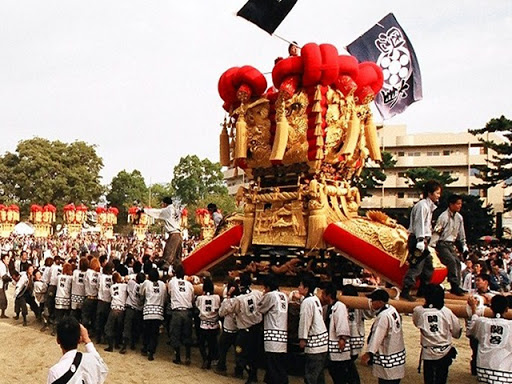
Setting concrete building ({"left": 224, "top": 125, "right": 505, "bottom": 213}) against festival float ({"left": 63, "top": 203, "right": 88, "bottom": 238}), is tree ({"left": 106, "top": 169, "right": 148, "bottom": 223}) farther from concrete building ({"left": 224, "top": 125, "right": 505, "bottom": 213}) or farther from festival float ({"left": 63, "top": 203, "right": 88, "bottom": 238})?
festival float ({"left": 63, "top": 203, "right": 88, "bottom": 238})

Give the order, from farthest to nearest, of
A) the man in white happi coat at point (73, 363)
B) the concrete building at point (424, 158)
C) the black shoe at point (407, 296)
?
the concrete building at point (424, 158) < the black shoe at point (407, 296) < the man in white happi coat at point (73, 363)

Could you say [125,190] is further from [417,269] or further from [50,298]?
[417,269]

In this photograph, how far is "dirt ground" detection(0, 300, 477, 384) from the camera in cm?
838

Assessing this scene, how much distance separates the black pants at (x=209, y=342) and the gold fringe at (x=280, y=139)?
3.04 metres

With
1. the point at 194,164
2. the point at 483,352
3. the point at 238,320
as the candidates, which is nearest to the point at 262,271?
the point at 238,320

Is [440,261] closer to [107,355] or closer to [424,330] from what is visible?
[424,330]

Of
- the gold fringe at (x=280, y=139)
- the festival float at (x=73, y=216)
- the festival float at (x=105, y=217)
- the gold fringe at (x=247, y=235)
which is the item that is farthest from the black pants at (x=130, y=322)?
the festival float at (x=105, y=217)

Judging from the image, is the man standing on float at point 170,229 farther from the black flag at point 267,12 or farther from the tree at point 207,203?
the tree at point 207,203

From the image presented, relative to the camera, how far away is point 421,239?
698 cm

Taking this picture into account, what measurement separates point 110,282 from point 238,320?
356cm

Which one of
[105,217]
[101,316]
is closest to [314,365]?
[101,316]

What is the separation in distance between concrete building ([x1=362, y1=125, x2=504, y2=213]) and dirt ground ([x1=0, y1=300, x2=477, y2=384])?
132 ft

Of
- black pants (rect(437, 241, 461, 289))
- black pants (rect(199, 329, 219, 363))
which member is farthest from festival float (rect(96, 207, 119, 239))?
black pants (rect(437, 241, 461, 289))

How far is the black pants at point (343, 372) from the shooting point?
286 inches
